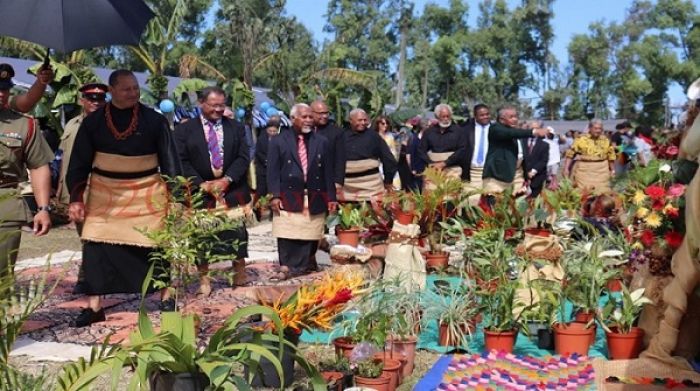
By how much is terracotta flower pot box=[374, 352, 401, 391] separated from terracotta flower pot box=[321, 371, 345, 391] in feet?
1.09

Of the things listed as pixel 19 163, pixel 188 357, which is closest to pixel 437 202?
pixel 19 163

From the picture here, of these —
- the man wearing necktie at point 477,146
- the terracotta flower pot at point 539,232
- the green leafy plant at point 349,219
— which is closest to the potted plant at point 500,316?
the terracotta flower pot at point 539,232

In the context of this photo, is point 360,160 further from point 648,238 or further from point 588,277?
point 648,238

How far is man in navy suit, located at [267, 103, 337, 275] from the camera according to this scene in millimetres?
9094

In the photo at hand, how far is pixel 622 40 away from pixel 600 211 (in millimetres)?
50888

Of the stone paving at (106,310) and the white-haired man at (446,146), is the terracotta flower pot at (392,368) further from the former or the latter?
the white-haired man at (446,146)

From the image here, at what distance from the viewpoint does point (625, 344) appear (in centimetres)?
588

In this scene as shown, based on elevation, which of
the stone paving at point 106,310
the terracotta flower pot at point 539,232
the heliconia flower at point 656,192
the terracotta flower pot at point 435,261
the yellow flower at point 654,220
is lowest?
the stone paving at point 106,310

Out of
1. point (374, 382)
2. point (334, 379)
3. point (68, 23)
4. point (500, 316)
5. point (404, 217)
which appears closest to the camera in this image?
point (334, 379)

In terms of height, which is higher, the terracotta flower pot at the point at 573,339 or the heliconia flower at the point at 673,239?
the heliconia flower at the point at 673,239

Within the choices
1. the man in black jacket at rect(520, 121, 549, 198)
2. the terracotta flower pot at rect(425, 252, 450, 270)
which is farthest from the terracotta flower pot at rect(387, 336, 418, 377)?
the man in black jacket at rect(520, 121, 549, 198)

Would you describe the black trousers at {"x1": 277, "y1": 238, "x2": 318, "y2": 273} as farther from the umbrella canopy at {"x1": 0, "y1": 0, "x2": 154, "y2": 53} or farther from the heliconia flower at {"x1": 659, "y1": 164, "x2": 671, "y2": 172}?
the heliconia flower at {"x1": 659, "y1": 164, "x2": 671, "y2": 172}

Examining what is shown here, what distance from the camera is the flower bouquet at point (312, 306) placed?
5.00 meters

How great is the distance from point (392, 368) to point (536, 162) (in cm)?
856
